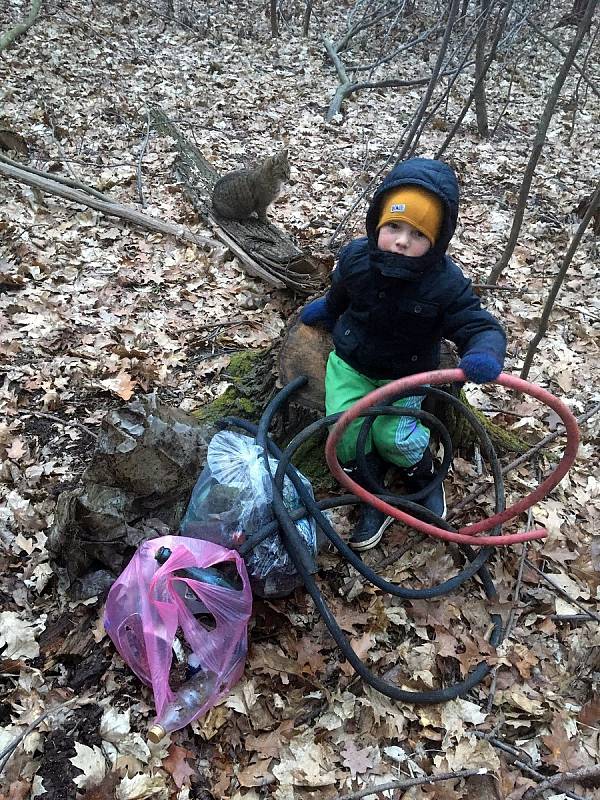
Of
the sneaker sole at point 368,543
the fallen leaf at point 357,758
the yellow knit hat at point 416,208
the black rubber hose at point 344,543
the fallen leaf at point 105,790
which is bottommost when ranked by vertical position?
the fallen leaf at point 105,790

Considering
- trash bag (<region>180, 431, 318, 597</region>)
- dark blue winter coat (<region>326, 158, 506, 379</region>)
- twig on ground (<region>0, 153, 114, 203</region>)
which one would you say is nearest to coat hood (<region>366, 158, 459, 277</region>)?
dark blue winter coat (<region>326, 158, 506, 379</region>)

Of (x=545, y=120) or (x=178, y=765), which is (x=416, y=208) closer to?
(x=545, y=120)

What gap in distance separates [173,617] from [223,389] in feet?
6.16

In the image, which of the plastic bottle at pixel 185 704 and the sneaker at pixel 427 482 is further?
the sneaker at pixel 427 482

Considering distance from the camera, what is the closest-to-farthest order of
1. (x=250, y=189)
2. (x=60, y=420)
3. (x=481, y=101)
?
(x=60, y=420) → (x=250, y=189) → (x=481, y=101)

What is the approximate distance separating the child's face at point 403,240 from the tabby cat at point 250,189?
3286 mm

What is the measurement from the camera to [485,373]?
6.87ft

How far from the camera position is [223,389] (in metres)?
3.86

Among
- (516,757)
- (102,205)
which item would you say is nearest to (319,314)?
(516,757)

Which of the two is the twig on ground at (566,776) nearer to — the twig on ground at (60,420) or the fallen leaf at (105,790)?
the fallen leaf at (105,790)

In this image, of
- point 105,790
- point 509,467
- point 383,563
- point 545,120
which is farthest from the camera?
point 545,120

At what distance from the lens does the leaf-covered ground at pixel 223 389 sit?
2.22 meters

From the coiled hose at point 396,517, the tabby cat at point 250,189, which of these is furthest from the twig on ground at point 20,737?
the tabby cat at point 250,189

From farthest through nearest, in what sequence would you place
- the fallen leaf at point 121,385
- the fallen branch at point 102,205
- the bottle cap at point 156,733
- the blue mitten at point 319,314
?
the fallen branch at point 102,205 < the fallen leaf at point 121,385 < the blue mitten at point 319,314 < the bottle cap at point 156,733
